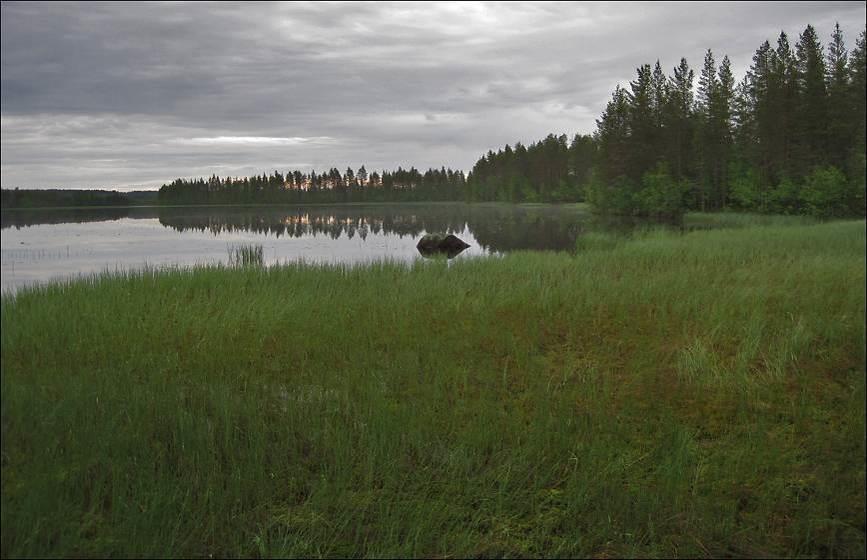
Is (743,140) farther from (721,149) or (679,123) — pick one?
(679,123)

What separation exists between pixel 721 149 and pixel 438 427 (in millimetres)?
38774

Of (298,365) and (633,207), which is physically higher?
(633,207)

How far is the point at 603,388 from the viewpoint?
678 centimetres

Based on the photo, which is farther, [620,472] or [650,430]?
[650,430]

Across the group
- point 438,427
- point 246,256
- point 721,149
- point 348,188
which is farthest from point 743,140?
point 348,188

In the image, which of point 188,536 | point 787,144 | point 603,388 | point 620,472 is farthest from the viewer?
point 787,144

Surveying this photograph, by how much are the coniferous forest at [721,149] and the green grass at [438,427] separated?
7.01 feet

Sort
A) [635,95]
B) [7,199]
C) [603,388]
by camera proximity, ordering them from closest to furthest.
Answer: [7,199] → [603,388] → [635,95]

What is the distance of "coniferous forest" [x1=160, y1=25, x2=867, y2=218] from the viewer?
10.7 meters

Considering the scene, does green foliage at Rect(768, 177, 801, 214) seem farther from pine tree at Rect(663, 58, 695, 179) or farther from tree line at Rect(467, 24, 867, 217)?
pine tree at Rect(663, 58, 695, 179)

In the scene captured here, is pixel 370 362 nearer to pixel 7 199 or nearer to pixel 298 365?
pixel 298 365

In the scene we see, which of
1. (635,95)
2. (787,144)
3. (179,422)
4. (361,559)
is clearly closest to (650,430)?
(361,559)

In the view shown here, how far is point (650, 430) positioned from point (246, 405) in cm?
406

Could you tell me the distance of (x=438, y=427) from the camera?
5.50 m
